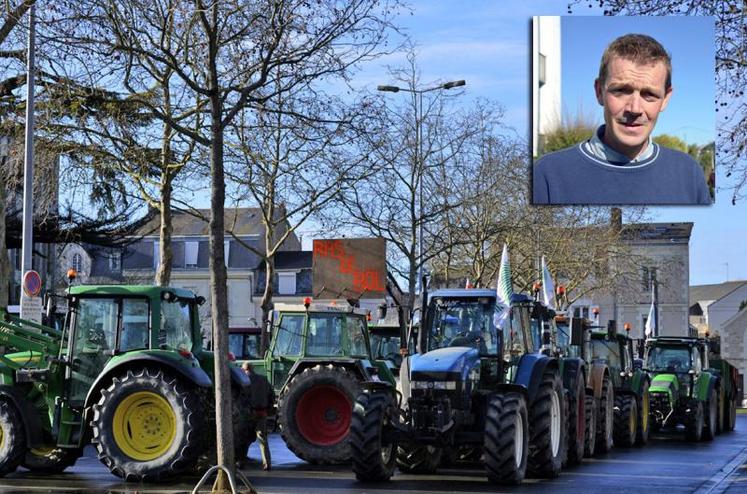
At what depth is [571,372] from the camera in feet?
67.5

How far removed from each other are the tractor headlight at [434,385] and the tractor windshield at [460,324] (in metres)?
1.23

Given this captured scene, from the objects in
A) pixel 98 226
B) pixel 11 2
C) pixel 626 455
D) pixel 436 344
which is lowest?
pixel 626 455

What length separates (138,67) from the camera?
14.6 m

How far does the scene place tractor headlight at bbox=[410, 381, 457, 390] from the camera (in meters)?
16.8

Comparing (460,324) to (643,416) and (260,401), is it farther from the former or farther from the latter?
(643,416)

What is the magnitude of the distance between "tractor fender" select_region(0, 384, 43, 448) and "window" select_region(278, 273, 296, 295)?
197 ft

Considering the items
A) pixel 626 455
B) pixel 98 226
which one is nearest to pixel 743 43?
pixel 626 455

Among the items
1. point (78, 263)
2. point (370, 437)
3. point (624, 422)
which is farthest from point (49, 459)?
point (78, 263)

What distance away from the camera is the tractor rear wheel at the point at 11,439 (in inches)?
627

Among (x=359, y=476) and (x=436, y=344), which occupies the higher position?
(x=436, y=344)

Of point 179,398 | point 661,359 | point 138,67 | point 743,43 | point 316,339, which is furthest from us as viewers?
point 661,359

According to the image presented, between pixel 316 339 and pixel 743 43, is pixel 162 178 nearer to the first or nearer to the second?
pixel 316 339

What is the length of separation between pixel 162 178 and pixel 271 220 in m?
6.82

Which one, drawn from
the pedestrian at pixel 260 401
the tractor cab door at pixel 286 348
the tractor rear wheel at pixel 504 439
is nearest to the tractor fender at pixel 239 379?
the pedestrian at pixel 260 401
